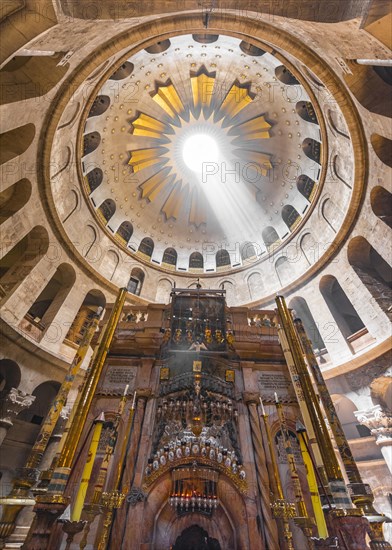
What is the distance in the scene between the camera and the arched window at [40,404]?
12852 mm

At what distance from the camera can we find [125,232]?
20.5m

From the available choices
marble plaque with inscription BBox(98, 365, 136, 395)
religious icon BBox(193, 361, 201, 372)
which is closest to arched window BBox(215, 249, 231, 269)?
marble plaque with inscription BBox(98, 365, 136, 395)

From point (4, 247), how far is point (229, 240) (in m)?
16.2

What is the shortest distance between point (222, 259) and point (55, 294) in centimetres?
1265

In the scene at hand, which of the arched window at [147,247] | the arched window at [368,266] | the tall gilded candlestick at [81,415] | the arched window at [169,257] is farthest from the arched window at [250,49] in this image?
the tall gilded candlestick at [81,415]

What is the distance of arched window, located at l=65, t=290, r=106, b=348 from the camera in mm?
14577

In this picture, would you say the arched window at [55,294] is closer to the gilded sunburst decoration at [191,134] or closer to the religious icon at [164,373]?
the religious icon at [164,373]

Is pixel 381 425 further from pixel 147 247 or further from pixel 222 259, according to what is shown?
pixel 147 247

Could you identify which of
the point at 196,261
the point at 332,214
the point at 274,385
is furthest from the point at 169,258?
the point at 274,385

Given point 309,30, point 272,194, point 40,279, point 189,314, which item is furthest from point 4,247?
point 272,194

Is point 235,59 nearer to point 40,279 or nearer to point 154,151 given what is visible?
point 154,151

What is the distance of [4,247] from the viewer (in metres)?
11.2

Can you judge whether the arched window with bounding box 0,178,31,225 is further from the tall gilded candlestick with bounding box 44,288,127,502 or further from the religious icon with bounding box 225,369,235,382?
the religious icon with bounding box 225,369,235,382

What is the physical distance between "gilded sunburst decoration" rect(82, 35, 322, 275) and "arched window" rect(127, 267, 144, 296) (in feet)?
4.26
